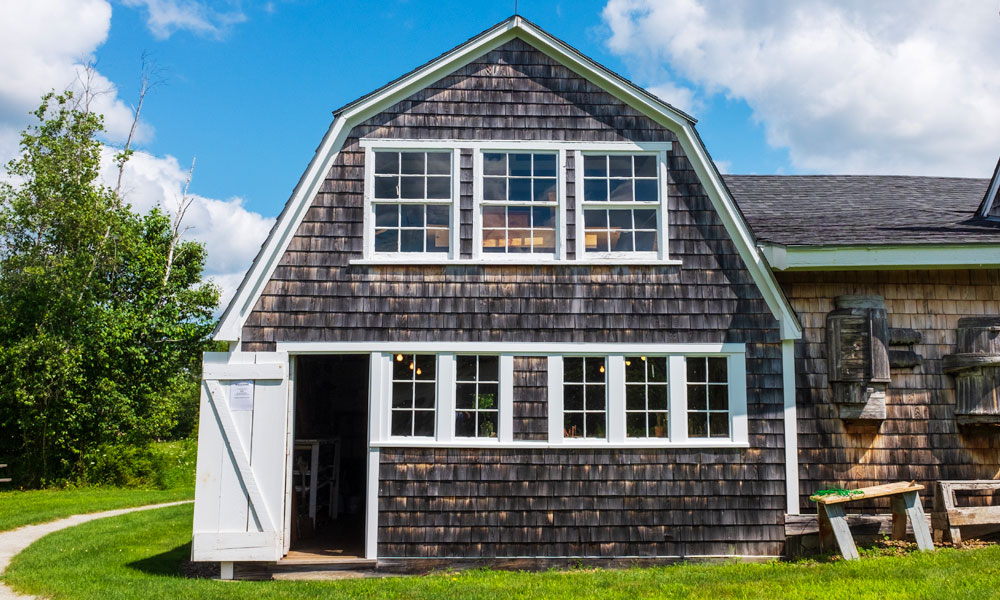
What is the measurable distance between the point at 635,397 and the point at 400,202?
11.7 feet

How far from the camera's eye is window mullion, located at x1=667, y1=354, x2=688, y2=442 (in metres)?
8.60

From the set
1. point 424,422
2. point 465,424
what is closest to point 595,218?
point 465,424

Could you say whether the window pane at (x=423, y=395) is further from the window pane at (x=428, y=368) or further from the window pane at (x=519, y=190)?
the window pane at (x=519, y=190)

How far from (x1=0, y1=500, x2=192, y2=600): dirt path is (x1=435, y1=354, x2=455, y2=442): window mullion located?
452 cm

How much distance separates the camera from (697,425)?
28.5ft

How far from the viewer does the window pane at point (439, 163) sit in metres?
8.96

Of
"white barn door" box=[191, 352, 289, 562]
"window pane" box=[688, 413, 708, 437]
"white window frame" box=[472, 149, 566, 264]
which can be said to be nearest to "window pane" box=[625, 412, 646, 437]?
"window pane" box=[688, 413, 708, 437]

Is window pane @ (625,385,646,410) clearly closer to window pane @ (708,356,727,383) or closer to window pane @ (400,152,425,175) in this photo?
window pane @ (708,356,727,383)

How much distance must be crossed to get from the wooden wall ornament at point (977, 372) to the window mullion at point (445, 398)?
231 inches

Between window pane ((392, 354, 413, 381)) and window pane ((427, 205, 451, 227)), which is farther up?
window pane ((427, 205, 451, 227))

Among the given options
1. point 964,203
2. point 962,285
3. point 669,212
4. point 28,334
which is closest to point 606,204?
point 669,212

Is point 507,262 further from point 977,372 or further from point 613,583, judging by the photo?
point 977,372

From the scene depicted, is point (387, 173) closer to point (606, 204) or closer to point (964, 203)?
point (606, 204)

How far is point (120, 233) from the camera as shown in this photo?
21938mm
